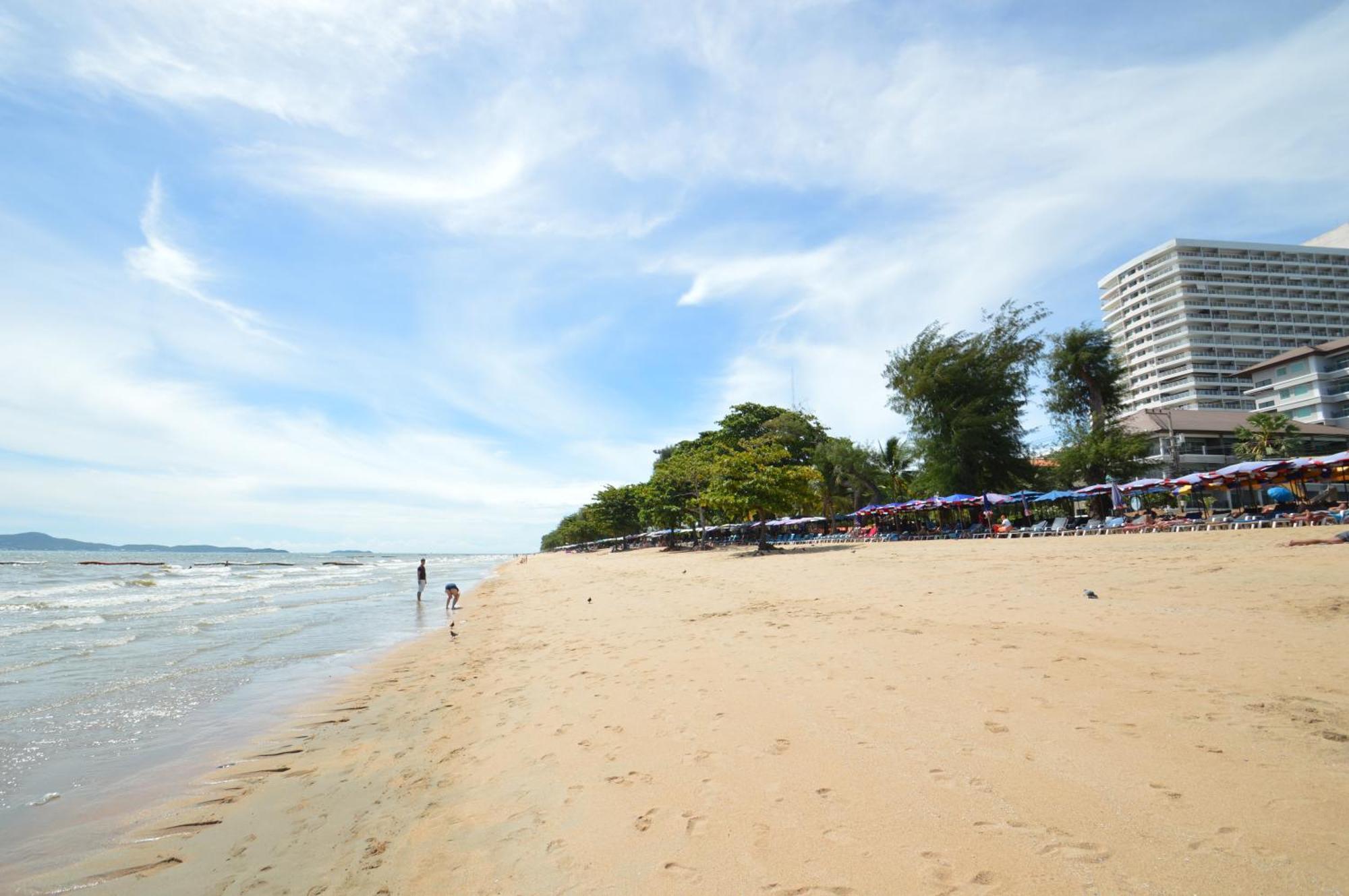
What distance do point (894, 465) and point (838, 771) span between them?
55.2m

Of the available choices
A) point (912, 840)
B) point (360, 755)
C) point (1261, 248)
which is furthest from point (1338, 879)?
point (1261, 248)

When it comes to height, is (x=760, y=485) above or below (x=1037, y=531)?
above

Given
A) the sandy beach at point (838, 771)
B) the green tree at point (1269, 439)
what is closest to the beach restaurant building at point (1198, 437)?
the green tree at point (1269, 439)

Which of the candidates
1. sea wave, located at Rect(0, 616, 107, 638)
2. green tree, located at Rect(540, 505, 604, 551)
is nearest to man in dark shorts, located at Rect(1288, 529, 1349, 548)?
sea wave, located at Rect(0, 616, 107, 638)

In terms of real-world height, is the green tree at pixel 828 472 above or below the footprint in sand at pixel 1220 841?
above

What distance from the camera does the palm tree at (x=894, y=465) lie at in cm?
5475

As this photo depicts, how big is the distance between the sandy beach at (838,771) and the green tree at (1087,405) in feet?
128

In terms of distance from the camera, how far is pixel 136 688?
935 cm

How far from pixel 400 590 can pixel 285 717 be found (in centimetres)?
2548

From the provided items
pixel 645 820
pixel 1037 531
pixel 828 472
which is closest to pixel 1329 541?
pixel 1037 531

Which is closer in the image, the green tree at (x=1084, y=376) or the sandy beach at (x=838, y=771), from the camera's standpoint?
the sandy beach at (x=838, y=771)

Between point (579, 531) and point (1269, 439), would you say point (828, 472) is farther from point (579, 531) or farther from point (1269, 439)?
point (579, 531)

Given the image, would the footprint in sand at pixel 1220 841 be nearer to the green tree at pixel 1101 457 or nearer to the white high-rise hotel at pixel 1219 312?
the green tree at pixel 1101 457

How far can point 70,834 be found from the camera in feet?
15.3
